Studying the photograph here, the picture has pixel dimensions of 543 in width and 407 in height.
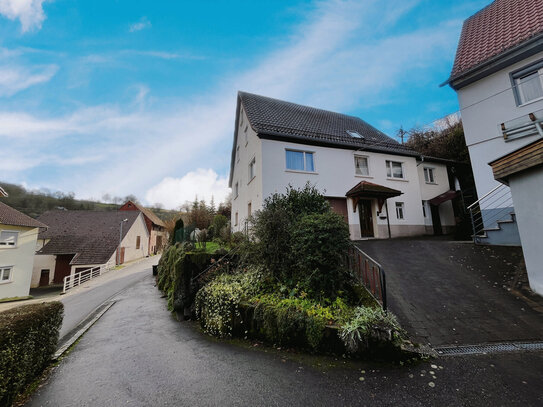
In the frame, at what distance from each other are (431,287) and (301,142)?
9405mm

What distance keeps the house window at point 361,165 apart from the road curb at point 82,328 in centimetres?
1405

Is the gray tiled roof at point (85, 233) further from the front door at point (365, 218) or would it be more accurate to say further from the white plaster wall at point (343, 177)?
the front door at point (365, 218)

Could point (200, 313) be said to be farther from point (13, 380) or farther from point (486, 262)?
point (486, 262)

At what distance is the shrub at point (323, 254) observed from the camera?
4.83 meters

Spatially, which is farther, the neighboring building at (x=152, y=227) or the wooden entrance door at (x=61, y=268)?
the neighboring building at (x=152, y=227)

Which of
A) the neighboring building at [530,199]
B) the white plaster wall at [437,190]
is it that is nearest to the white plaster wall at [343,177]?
the white plaster wall at [437,190]

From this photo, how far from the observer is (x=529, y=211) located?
17.9 feet

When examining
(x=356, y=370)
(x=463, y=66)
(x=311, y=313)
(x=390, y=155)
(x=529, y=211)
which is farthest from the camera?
(x=390, y=155)

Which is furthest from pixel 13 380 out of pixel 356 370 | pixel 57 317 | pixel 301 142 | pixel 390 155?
pixel 390 155

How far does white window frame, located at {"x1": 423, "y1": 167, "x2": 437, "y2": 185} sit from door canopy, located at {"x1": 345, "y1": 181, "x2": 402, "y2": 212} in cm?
558

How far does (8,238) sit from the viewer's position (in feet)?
62.6

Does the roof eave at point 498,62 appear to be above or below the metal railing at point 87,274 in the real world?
above

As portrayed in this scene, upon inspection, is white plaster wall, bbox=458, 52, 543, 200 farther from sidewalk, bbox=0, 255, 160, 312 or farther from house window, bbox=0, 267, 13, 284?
house window, bbox=0, 267, 13, 284

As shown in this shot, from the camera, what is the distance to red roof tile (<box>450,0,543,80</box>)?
8.78 meters
